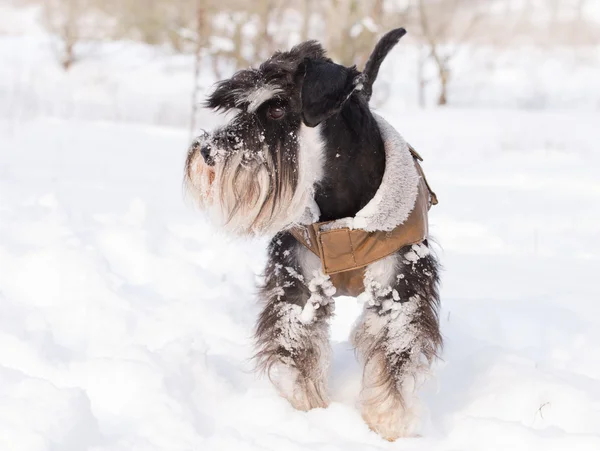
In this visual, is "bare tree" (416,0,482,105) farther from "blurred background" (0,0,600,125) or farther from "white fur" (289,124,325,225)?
"white fur" (289,124,325,225)

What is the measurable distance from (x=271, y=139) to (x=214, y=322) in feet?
Answer: 4.01

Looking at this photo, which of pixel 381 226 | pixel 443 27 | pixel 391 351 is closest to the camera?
pixel 381 226

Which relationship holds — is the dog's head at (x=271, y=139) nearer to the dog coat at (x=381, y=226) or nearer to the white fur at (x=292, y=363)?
the dog coat at (x=381, y=226)

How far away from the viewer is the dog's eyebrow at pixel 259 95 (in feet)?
6.90

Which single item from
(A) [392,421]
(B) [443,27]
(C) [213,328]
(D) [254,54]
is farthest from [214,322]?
(B) [443,27]

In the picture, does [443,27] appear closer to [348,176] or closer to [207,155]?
[348,176]

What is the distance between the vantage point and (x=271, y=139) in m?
2.13

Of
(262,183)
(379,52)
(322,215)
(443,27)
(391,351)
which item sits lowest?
(391,351)

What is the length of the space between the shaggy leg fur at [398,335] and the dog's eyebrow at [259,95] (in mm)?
697

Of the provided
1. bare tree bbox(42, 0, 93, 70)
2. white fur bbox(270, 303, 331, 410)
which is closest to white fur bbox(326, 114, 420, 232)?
white fur bbox(270, 303, 331, 410)

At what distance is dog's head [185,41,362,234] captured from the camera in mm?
2111

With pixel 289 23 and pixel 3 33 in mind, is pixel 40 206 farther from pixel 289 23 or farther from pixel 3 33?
pixel 3 33

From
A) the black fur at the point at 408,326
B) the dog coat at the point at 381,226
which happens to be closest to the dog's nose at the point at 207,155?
the dog coat at the point at 381,226

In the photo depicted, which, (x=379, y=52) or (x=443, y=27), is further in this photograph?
(x=443, y=27)
